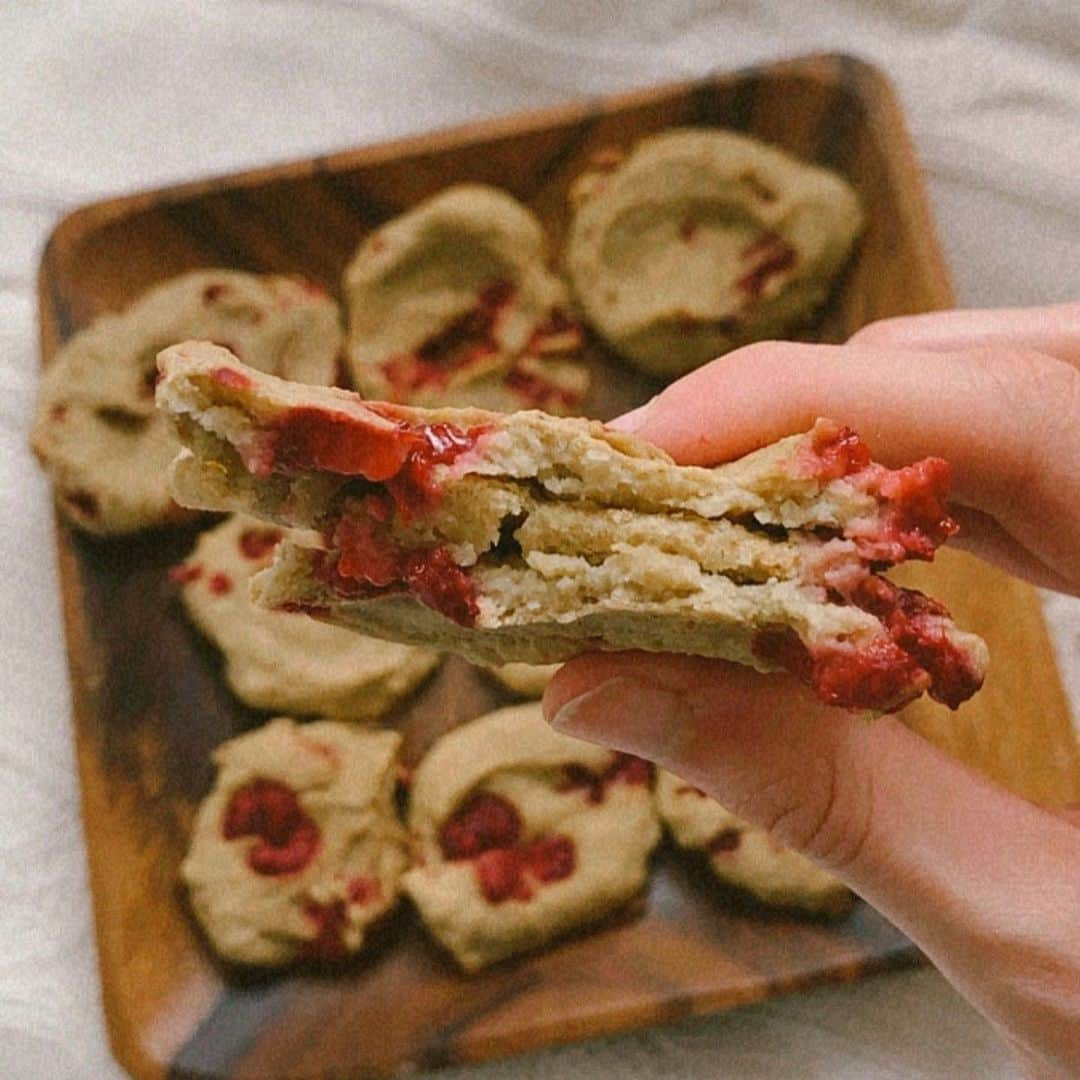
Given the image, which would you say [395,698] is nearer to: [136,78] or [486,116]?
[486,116]

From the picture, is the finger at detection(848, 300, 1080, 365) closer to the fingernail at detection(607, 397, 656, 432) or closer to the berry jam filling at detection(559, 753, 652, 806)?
the fingernail at detection(607, 397, 656, 432)

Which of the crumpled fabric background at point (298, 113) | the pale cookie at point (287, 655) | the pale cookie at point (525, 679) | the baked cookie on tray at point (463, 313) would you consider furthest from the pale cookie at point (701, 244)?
the pale cookie at point (287, 655)

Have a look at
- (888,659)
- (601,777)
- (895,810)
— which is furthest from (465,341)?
(888,659)

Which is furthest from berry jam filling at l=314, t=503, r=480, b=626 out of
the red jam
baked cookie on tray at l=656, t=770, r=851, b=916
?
baked cookie on tray at l=656, t=770, r=851, b=916

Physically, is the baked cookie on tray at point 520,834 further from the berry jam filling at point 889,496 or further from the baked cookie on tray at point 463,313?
the berry jam filling at point 889,496

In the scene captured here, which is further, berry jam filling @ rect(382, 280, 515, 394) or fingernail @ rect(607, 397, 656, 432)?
berry jam filling @ rect(382, 280, 515, 394)

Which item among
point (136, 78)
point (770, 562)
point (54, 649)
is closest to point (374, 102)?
point (136, 78)
